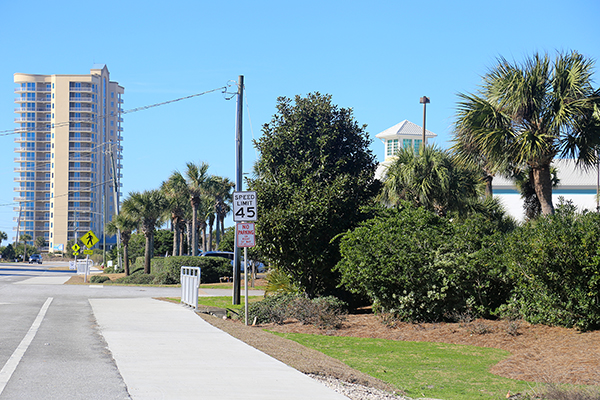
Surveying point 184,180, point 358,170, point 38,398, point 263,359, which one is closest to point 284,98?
point 358,170

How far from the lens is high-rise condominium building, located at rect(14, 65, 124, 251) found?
135250mm

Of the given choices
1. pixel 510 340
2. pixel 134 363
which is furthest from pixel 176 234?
pixel 134 363

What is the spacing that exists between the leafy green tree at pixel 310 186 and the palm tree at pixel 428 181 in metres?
1.83

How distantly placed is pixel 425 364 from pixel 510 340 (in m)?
2.75

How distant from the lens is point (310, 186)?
17.1 metres

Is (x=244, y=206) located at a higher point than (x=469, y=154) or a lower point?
lower

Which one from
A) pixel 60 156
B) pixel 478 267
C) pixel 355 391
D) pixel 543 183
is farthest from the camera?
pixel 60 156

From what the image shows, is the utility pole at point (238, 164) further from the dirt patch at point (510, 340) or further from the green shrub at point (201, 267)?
the green shrub at point (201, 267)

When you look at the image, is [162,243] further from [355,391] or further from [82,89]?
[82,89]

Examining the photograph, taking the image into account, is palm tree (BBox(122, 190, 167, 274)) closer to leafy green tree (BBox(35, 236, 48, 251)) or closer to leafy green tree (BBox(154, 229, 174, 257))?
leafy green tree (BBox(154, 229, 174, 257))

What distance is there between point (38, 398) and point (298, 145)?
12.6 meters

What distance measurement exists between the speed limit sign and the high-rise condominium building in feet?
413

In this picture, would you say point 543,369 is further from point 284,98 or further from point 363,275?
point 284,98

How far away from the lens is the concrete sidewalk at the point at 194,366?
6.93 metres
